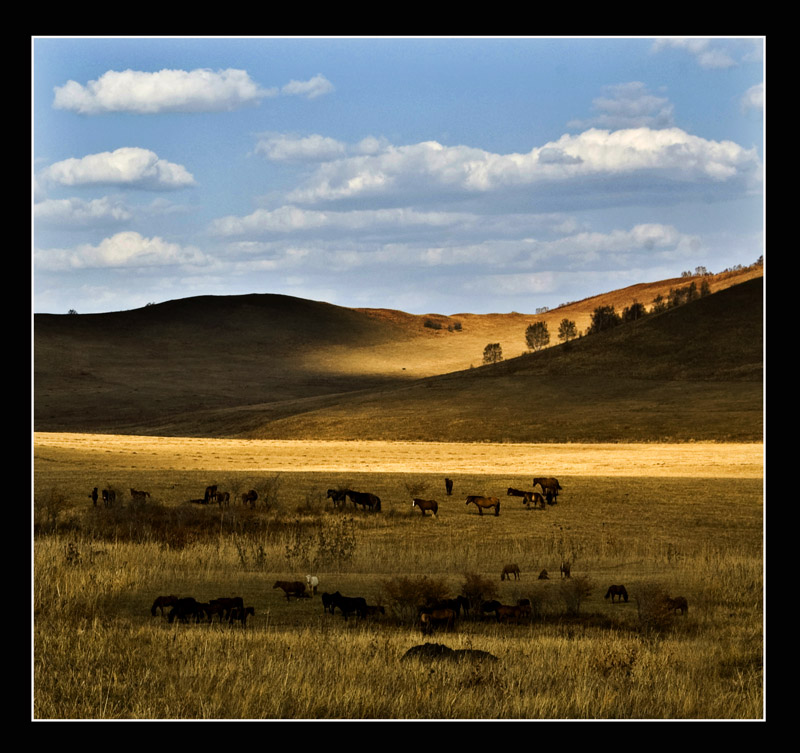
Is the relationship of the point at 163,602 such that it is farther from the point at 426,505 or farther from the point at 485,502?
the point at 485,502

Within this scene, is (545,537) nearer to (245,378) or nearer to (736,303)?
(736,303)

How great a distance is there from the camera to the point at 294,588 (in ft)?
54.8

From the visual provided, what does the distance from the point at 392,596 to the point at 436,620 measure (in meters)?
1.53

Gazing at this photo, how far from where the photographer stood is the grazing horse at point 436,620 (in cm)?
1453

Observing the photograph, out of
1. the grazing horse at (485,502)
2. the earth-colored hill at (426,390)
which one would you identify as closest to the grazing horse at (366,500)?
the grazing horse at (485,502)

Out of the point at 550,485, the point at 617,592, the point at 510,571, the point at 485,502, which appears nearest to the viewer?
the point at 617,592

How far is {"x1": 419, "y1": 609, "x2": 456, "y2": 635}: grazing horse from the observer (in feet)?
47.7

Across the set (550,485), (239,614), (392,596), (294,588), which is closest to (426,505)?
(550,485)

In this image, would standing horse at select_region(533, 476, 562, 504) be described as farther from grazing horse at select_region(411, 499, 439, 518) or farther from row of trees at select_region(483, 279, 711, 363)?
row of trees at select_region(483, 279, 711, 363)

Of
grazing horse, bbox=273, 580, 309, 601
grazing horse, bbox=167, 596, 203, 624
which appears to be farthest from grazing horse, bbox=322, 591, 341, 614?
grazing horse, bbox=167, 596, 203, 624

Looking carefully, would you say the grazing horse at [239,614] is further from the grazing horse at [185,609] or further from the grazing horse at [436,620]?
the grazing horse at [436,620]
